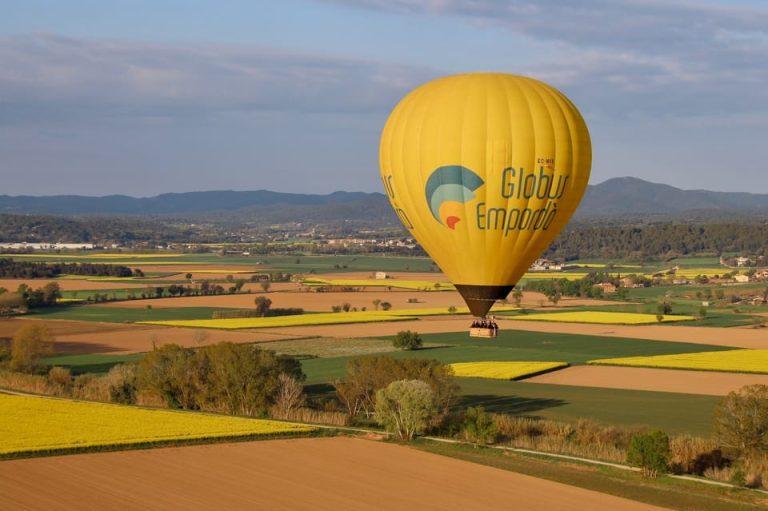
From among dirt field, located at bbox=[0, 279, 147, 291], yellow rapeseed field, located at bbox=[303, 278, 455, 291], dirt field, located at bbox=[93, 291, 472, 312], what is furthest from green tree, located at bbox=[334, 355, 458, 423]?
yellow rapeseed field, located at bbox=[303, 278, 455, 291]

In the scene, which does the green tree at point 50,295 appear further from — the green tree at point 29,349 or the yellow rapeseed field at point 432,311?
the green tree at point 29,349

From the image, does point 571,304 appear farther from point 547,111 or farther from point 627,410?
point 547,111

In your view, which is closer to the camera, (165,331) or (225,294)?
(165,331)

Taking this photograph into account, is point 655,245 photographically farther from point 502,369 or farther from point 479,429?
point 479,429

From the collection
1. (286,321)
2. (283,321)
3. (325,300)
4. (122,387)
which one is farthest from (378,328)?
(122,387)

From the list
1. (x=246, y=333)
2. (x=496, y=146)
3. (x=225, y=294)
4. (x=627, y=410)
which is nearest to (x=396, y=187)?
(x=496, y=146)

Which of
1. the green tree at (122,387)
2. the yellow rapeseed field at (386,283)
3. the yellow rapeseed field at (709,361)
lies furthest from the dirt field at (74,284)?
the yellow rapeseed field at (709,361)
